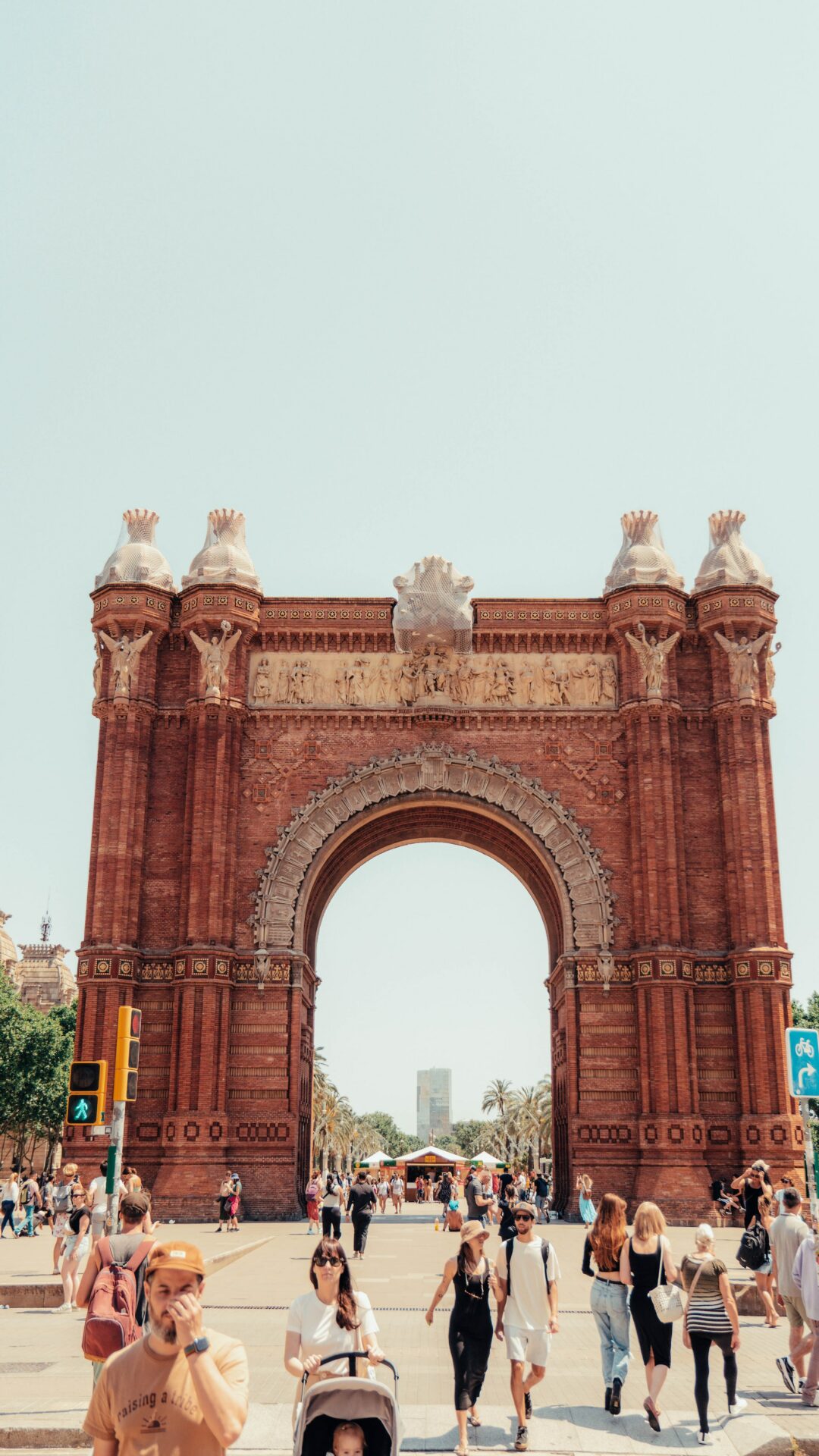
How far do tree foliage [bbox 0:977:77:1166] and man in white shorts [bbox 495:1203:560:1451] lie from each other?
49.2m

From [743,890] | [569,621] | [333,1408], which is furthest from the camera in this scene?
[569,621]

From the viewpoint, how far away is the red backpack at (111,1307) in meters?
8.11

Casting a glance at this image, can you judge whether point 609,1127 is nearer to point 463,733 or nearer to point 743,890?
point 743,890

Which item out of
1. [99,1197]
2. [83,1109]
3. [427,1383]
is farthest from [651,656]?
[427,1383]

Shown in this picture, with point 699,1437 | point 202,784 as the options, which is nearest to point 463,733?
point 202,784

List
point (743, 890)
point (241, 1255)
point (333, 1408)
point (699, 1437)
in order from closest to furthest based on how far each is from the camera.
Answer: point (333, 1408)
point (699, 1437)
point (241, 1255)
point (743, 890)

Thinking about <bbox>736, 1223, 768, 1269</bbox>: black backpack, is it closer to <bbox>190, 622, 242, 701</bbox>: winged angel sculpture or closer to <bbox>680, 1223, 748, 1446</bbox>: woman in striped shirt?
<bbox>680, 1223, 748, 1446</bbox>: woman in striped shirt

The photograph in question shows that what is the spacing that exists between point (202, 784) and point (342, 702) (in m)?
4.10

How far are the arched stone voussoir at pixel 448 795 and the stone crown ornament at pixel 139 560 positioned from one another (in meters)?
6.95

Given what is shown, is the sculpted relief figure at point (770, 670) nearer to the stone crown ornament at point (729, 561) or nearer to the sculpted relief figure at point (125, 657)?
the stone crown ornament at point (729, 561)

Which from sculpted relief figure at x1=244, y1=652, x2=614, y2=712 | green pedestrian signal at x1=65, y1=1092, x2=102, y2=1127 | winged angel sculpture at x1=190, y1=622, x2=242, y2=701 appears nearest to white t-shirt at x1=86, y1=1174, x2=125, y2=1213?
green pedestrian signal at x1=65, y1=1092, x2=102, y2=1127

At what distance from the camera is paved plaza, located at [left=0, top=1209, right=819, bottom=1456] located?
9719 millimetres

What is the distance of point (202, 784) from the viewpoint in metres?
32.8

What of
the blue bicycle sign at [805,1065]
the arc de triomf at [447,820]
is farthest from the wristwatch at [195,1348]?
the arc de triomf at [447,820]
